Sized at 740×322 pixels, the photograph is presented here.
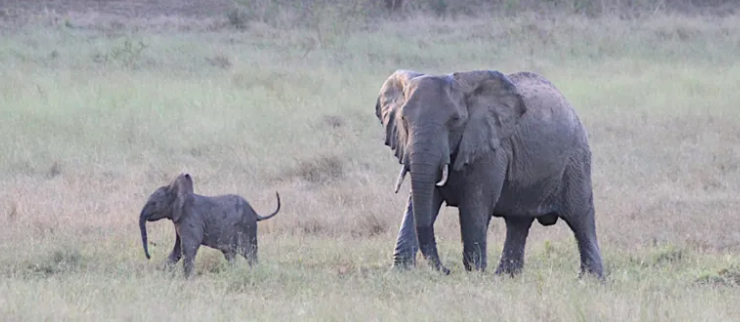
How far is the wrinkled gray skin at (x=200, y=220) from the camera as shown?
7.71 m

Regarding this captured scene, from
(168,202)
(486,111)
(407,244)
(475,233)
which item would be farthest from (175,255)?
(486,111)

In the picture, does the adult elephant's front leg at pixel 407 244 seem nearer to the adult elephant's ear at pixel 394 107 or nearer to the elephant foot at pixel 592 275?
the adult elephant's ear at pixel 394 107

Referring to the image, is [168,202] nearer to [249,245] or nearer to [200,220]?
[200,220]

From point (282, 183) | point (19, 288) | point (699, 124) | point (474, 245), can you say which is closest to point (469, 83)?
point (474, 245)

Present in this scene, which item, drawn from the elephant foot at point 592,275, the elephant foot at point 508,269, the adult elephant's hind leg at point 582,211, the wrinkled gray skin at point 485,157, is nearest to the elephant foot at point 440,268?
the wrinkled gray skin at point 485,157

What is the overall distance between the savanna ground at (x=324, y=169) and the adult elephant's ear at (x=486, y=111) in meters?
0.79

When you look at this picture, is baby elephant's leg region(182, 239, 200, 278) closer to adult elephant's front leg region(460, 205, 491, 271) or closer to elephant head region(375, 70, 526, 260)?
elephant head region(375, 70, 526, 260)

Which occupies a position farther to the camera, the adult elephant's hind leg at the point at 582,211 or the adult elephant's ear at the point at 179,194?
the adult elephant's hind leg at the point at 582,211

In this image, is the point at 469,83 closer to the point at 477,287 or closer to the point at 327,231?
the point at 477,287

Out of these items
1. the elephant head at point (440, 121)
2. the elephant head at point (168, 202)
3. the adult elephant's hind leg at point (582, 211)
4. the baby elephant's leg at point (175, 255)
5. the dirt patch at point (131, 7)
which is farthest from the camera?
the dirt patch at point (131, 7)

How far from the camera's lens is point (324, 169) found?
12055 millimetres

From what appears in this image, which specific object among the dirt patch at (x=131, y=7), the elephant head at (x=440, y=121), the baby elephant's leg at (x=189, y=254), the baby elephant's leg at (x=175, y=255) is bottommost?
the dirt patch at (x=131, y=7)

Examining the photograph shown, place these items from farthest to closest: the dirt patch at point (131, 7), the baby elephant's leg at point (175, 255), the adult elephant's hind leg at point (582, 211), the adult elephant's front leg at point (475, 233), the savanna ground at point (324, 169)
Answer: the dirt patch at point (131, 7) → the adult elephant's hind leg at point (582, 211) → the baby elephant's leg at point (175, 255) → the adult elephant's front leg at point (475, 233) → the savanna ground at point (324, 169)

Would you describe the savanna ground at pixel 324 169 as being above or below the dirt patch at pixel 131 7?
above
